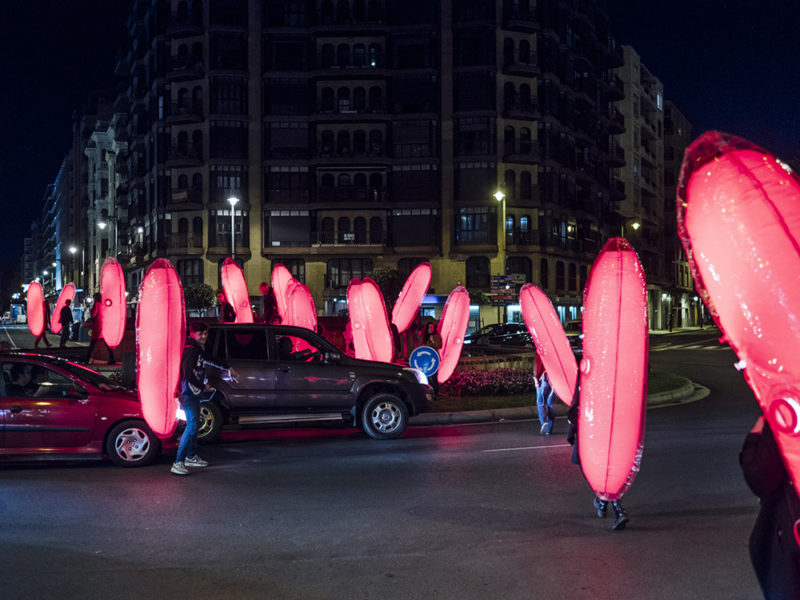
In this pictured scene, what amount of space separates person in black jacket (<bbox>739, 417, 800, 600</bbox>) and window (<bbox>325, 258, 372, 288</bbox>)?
55176 millimetres

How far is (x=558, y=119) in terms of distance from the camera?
61719 millimetres

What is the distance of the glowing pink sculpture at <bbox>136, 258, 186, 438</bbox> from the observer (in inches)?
386

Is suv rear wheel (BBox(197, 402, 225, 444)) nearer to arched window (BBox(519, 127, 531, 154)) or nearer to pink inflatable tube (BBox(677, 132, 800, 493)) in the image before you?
pink inflatable tube (BBox(677, 132, 800, 493))

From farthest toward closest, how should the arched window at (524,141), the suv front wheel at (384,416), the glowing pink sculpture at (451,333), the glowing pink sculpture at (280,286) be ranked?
the arched window at (524,141), the glowing pink sculpture at (280,286), the glowing pink sculpture at (451,333), the suv front wheel at (384,416)

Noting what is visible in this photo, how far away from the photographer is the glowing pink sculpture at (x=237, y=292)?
73.0 feet

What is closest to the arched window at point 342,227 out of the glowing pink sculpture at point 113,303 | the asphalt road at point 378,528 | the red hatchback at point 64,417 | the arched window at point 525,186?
the arched window at point 525,186

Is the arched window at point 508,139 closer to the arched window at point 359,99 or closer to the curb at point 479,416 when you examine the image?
the arched window at point 359,99

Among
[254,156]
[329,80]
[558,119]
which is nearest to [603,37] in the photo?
[558,119]

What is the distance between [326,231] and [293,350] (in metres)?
46.1

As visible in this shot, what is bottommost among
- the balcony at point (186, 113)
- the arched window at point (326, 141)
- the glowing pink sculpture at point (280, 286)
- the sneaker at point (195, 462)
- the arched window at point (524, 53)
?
the sneaker at point (195, 462)

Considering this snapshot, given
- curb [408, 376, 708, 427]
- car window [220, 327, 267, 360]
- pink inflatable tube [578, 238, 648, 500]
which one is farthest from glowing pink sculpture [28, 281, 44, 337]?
pink inflatable tube [578, 238, 648, 500]

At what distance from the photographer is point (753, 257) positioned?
11.1 ft

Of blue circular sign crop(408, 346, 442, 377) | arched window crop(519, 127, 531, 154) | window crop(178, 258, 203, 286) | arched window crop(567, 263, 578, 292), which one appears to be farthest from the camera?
arched window crop(567, 263, 578, 292)

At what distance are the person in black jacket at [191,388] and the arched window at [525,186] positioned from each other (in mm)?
51121
